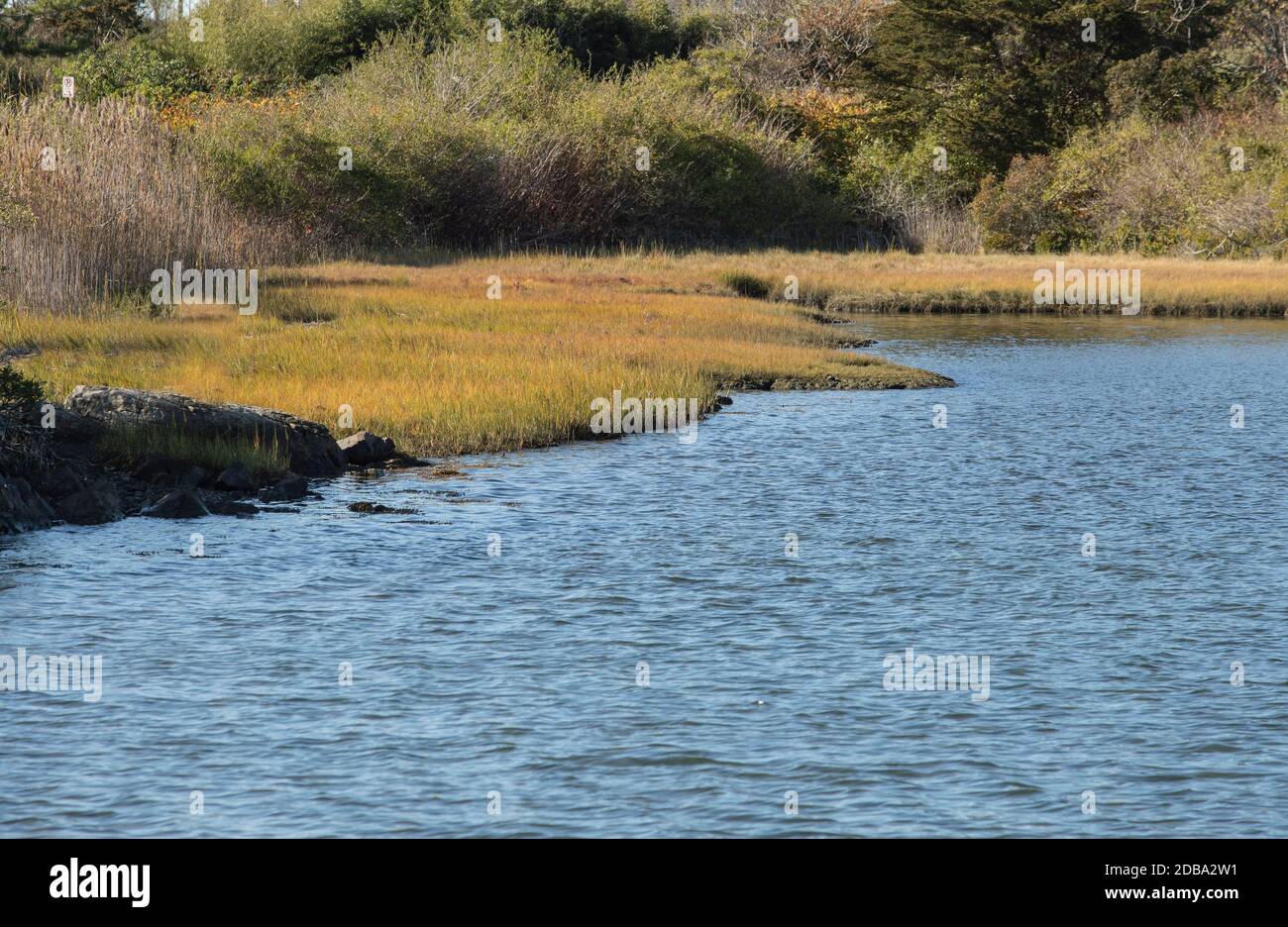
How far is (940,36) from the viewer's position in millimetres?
66438

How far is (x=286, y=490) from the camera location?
16.5 meters

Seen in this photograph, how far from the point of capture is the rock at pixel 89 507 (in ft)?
49.3

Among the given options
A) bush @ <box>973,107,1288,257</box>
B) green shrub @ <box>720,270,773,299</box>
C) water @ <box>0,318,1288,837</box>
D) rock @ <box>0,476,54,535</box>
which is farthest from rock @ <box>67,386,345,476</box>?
bush @ <box>973,107,1288,257</box>

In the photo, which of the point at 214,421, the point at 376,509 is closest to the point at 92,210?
the point at 214,421

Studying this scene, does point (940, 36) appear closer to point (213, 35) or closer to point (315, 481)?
point (213, 35)

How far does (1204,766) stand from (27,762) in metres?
6.58

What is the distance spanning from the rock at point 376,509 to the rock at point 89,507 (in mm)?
2251

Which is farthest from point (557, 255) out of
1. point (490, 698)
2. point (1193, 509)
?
point (490, 698)

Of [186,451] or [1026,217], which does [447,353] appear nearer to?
[186,451]

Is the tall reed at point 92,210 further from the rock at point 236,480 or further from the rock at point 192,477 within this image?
the rock at point 236,480

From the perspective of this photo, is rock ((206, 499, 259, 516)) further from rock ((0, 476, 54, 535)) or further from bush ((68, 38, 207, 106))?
bush ((68, 38, 207, 106))

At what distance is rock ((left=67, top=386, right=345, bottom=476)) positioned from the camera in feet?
56.4

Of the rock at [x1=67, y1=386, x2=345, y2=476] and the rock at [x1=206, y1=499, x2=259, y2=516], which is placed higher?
the rock at [x1=67, y1=386, x2=345, y2=476]

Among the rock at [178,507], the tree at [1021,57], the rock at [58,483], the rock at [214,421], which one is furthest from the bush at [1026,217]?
the rock at [58,483]
